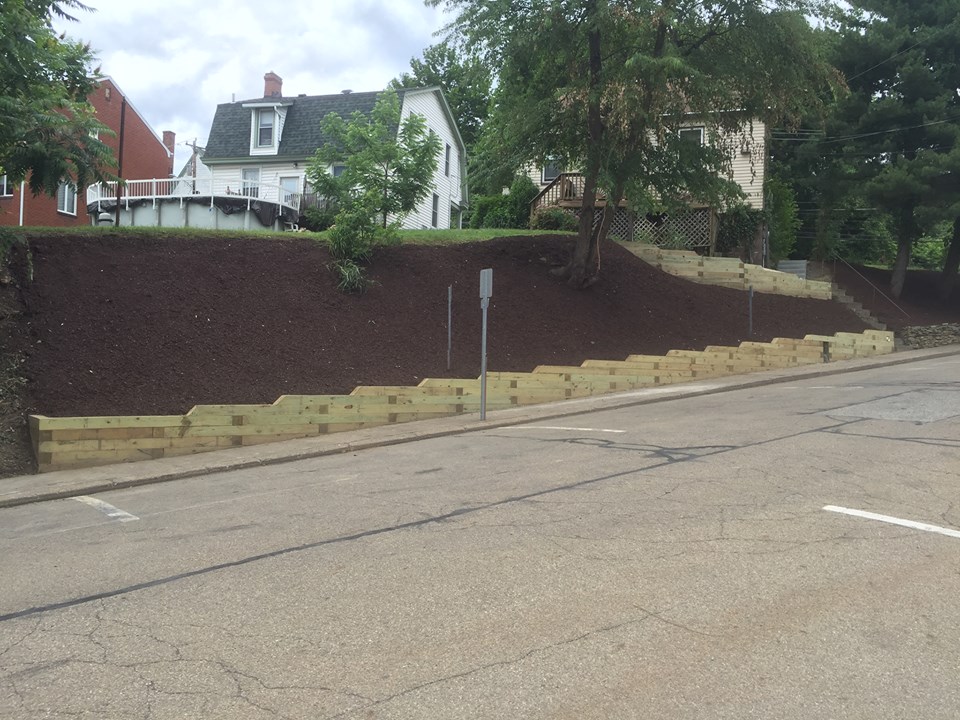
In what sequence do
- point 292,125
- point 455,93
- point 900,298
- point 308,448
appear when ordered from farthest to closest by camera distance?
point 455,93
point 292,125
point 900,298
point 308,448

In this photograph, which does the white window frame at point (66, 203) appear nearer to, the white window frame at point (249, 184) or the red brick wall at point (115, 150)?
the red brick wall at point (115, 150)

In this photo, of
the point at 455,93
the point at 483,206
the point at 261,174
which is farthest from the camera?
the point at 455,93

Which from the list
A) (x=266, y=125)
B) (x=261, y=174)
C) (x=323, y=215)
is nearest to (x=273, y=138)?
(x=266, y=125)

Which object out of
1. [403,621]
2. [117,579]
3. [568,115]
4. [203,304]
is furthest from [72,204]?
[403,621]

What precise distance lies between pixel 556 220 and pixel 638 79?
32.5ft

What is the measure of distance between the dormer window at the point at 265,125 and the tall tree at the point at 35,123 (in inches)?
827

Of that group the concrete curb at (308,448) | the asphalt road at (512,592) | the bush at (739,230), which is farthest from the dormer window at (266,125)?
the asphalt road at (512,592)

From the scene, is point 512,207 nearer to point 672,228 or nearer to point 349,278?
point 672,228

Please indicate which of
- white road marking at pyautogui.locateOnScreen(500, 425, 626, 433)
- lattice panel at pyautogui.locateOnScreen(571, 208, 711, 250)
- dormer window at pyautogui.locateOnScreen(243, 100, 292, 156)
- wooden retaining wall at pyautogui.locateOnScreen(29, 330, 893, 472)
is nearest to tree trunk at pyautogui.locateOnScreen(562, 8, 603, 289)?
wooden retaining wall at pyautogui.locateOnScreen(29, 330, 893, 472)

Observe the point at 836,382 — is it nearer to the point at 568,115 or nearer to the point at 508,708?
the point at 568,115

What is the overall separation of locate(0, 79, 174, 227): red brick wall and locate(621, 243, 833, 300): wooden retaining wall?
1997 centimetres

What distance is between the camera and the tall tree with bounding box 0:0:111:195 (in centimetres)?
1080

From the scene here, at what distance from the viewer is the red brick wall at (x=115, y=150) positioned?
29.5 m

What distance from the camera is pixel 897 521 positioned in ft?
21.3
